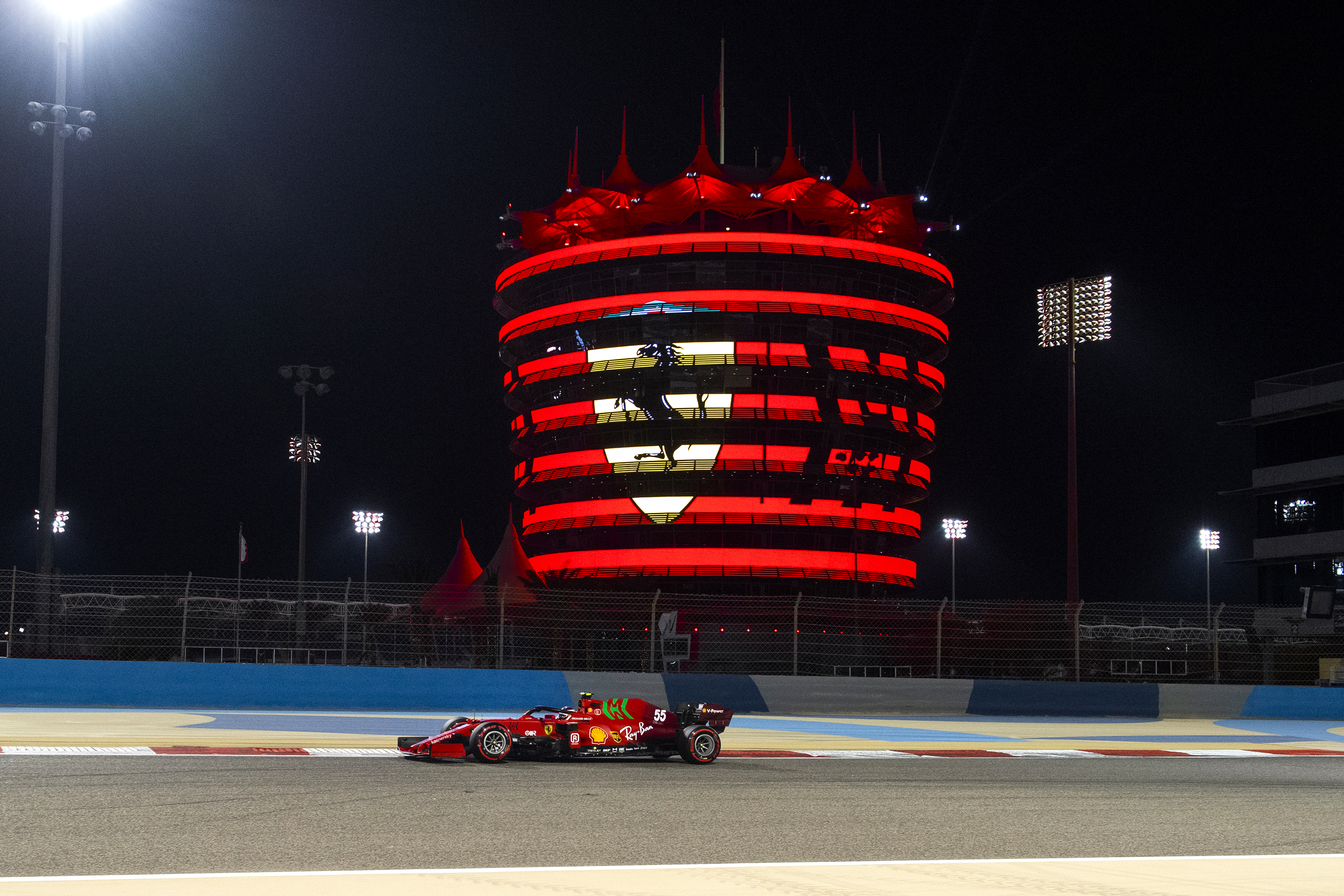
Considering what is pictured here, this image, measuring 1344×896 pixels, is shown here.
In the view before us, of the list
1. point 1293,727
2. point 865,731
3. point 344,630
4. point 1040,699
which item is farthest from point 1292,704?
point 344,630

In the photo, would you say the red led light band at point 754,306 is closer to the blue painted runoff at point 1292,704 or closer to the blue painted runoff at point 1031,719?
the blue painted runoff at point 1292,704

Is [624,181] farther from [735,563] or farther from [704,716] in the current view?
[704,716]

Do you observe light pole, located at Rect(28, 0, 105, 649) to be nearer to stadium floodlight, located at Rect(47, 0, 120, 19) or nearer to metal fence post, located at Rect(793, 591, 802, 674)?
stadium floodlight, located at Rect(47, 0, 120, 19)

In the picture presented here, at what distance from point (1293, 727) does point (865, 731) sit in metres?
8.55

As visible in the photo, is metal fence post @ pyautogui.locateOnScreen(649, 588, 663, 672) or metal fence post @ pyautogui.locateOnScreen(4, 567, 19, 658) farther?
metal fence post @ pyautogui.locateOnScreen(649, 588, 663, 672)

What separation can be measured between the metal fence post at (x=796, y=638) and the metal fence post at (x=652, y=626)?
225 cm

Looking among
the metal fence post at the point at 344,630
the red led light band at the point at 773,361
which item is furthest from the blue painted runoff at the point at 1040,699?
the red led light band at the point at 773,361

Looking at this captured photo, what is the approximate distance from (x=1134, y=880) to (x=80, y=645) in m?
17.1

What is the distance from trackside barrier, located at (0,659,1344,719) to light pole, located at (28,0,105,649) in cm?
182

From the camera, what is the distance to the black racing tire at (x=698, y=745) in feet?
41.2

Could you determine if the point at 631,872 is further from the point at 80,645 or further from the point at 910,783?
the point at 80,645

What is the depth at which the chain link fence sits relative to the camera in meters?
19.0

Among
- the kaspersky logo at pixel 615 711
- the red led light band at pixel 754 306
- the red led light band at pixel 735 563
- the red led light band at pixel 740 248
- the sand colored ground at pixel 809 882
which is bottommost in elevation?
the sand colored ground at pixel 809 882

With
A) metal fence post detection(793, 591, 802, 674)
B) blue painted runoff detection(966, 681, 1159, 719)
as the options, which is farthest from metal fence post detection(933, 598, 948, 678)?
metal fence post detection(793, 591, 802, 674)
